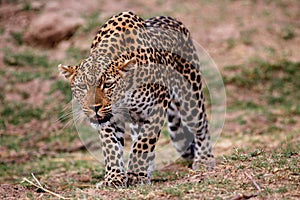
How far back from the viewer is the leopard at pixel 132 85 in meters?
7.90

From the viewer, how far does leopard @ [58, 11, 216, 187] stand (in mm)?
7898

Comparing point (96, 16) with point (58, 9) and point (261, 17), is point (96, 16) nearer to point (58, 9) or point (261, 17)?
point (58, 9)

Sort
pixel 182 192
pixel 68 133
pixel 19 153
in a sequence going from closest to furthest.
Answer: pixel 182 192
pixel 19 153
pixel 68 133

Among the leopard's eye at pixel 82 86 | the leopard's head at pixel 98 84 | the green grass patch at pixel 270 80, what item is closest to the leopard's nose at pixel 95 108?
the leopard's head at pixel 98 84

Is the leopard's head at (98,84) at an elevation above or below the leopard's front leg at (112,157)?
above

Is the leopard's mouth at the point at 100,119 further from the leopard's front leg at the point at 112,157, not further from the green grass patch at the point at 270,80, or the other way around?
the green grass patch at the point at 270,80

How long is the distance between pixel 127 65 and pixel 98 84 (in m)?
0.51

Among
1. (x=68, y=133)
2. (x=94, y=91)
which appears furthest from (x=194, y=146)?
(x=68, y=133)

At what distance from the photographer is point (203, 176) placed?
25.0ft

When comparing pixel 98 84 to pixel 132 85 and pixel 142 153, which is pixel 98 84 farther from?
pixel 142 153

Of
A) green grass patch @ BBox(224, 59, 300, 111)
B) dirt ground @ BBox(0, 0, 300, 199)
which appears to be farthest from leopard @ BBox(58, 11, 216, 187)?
green grass patch @ BBox(224, 59, 300, 111)

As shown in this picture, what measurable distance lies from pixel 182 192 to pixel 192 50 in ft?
11.3

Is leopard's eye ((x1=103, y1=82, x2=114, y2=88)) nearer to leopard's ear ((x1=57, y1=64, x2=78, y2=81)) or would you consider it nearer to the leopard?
the leopard

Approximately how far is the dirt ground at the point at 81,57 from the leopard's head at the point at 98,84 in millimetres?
925
